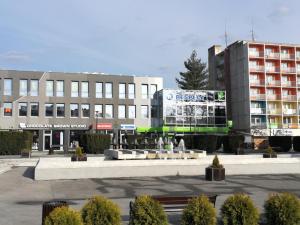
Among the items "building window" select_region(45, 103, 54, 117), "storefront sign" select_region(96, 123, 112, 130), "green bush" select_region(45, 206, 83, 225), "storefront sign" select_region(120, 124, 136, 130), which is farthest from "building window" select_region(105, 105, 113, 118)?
"green bush" select_region(45, 206, 83, 225)

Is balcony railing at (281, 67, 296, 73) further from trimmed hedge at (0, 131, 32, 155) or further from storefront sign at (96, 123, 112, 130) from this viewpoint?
trimmed hedge at (0, 131, 32, 155)

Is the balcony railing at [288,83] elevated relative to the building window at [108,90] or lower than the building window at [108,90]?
elevated

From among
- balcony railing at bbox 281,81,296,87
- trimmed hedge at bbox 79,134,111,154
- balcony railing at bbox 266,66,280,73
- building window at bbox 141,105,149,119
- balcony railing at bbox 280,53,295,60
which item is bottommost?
trimmed hedge at bbox 79,134,111,154

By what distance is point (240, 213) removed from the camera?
8227 millimetres

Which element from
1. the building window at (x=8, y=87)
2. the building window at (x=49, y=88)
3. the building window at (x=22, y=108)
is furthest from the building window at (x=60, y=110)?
the building window at (x=8, y=87)

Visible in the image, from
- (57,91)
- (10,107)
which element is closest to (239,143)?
(57,91)

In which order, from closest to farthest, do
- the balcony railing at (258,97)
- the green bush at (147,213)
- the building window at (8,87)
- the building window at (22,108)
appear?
the green bush at (147,213) → the building window at (8,87) → the building window at (22,108) → the balcony railing at (258,97)

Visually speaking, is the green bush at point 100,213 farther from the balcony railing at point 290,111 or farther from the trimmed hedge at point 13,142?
the balcony railing at point 290,111

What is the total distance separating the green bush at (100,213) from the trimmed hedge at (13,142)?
37.1 meters

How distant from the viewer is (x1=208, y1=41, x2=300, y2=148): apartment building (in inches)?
2948

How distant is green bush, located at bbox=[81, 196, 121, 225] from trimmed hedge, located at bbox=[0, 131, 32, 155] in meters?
37.1

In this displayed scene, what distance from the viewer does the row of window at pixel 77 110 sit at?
63.4 m

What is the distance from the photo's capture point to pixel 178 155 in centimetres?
2603

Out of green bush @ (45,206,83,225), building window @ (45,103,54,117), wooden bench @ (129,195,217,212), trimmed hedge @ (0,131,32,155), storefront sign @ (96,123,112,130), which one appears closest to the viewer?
green bush @ (45,206,83,225)
